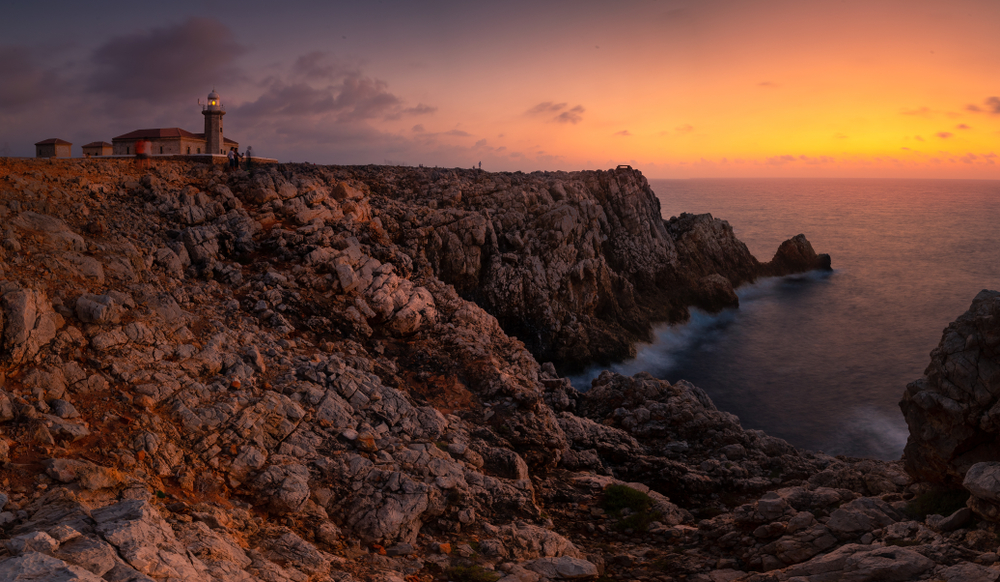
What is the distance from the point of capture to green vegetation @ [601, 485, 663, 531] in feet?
49.6

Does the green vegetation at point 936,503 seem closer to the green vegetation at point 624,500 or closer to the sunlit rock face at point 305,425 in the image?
the sunlit rock face at point 305,425

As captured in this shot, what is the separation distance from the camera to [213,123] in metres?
35.0

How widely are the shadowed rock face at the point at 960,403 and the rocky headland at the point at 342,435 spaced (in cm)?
5

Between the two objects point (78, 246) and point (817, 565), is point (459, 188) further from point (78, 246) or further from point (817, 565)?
point (817, 565)

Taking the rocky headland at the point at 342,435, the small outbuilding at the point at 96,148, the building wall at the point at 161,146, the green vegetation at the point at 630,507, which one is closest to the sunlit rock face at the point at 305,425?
the rocky headland at the point at 342,435

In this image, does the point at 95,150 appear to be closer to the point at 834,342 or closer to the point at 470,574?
the point at 470,574

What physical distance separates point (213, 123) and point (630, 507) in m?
33.6

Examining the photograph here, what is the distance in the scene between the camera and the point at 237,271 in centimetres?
1945

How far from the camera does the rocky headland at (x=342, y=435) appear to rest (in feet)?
32.3

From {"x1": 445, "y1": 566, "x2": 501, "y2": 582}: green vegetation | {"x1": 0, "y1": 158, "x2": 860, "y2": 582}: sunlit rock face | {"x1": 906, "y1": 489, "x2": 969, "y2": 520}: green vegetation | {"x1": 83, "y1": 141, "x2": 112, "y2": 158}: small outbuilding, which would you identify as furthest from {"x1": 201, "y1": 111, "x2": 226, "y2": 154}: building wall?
{"x1": 906, "y1": 489, "x2": 969, "y2": 520}: green vegetation

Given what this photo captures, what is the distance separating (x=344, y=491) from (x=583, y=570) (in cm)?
553

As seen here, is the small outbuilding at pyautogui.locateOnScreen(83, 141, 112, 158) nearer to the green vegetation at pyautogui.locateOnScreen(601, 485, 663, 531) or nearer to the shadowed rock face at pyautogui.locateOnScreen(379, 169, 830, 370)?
the shadowed rock face at pyautogui.locateOnScreen(379, 169, 830, 370)

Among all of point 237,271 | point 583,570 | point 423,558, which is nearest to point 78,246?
point 237,271

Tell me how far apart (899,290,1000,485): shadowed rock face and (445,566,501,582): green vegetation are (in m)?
10.8
